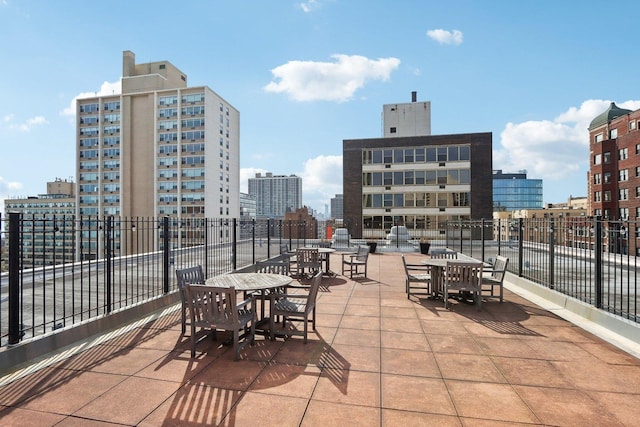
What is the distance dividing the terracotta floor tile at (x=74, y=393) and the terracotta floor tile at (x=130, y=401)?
0.35 ft

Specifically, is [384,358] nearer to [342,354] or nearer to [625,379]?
[342,354]

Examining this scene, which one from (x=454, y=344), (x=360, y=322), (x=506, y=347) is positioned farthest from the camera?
(x=360, y=322)

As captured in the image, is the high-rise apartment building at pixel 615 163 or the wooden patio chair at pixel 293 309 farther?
the high-rise apartment building at pixel 615 163

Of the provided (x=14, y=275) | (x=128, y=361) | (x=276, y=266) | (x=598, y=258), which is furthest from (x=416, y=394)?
(x=14, y=275)

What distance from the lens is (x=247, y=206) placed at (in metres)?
179

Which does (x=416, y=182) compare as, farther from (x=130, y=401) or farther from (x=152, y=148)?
(x=152, y=148)

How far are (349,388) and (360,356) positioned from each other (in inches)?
38.0

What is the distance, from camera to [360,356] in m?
5.00

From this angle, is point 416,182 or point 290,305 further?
point 416,182

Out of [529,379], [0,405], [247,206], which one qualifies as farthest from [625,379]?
Answer: [247,206]

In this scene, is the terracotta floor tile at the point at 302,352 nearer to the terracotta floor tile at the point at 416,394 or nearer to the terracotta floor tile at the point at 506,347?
the terracotta floor tile at the point at 416,394

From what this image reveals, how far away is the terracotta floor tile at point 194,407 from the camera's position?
3.40 m

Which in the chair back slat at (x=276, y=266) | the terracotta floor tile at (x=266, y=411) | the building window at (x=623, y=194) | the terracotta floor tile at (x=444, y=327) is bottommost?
the terracotta floor tile at (x=444, y=327)

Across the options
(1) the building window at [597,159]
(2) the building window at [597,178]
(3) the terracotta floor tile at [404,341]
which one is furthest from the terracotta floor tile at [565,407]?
(1) the building window at [597,159]
